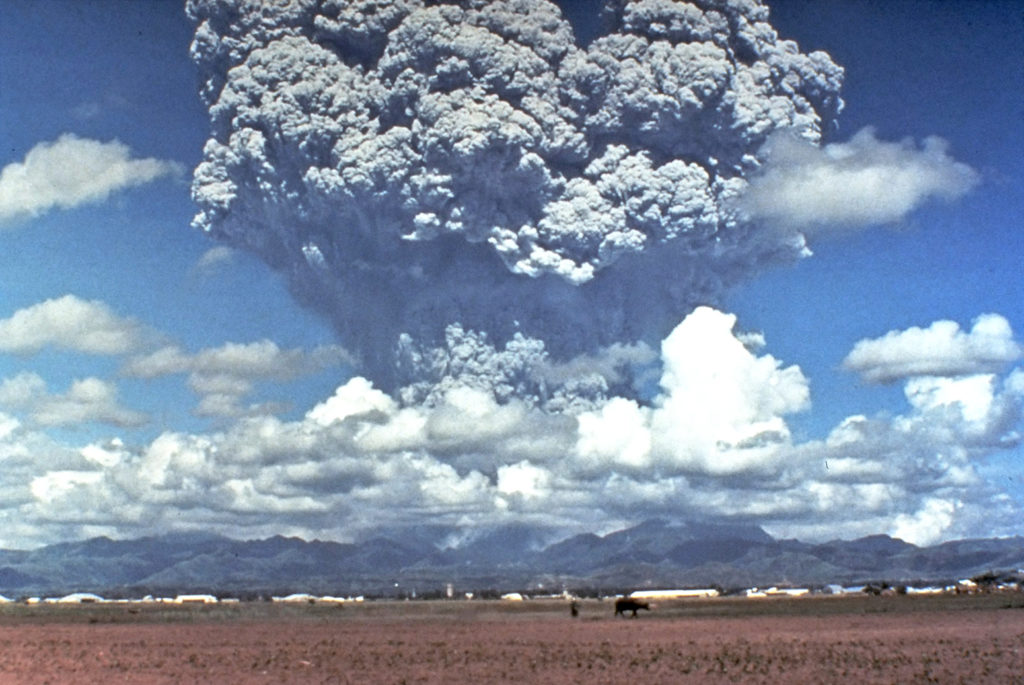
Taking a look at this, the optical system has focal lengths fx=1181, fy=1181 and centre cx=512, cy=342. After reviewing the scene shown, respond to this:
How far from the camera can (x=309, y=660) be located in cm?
4175

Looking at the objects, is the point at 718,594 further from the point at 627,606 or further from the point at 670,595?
the point at 627,606

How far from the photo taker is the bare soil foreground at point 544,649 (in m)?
35.4

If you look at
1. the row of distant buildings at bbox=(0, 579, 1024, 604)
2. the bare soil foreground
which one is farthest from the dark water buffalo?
the row of distant buildings at bbox=(0, 579, 1024, 604)

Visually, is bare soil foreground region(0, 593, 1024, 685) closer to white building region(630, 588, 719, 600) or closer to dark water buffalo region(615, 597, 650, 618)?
dark water buffalo region(615, 597, 650, 618)

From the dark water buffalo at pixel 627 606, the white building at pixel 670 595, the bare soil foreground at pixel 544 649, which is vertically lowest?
the bare soil foreground at pixel 544 649

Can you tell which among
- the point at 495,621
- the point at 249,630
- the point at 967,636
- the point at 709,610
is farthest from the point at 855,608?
the point at 249,630

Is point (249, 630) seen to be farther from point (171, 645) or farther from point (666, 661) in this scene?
point (666, 661)

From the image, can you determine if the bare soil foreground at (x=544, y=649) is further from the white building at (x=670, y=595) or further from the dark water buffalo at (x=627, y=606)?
the white building at (x=670, y=595)

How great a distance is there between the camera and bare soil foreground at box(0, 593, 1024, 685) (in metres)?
35.4

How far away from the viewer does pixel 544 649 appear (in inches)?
1817

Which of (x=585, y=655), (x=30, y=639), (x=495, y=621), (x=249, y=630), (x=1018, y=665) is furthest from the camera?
(x=495, y=621)

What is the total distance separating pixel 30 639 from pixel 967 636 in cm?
4231

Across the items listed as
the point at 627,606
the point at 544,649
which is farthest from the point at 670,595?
the point at 544,649

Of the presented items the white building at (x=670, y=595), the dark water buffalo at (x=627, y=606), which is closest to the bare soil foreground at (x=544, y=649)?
the dark water buffalo at (x=627, y=606)
